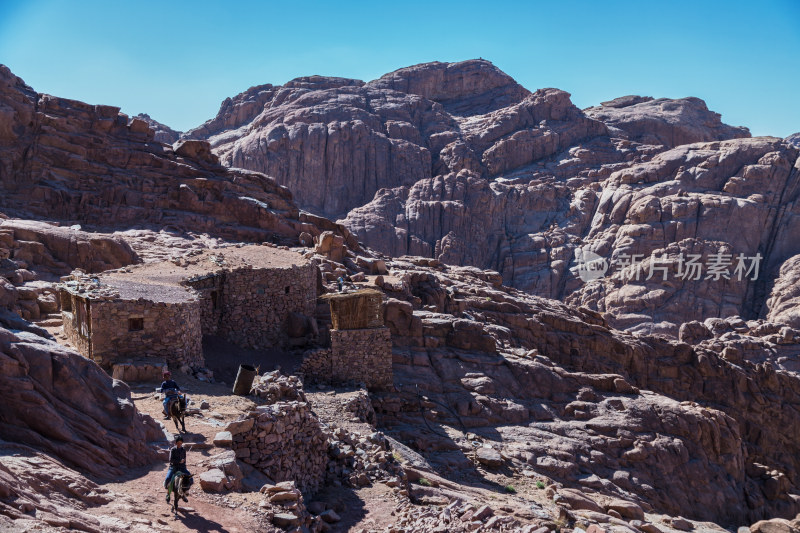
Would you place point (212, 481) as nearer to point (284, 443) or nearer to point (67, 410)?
point (67, 410)

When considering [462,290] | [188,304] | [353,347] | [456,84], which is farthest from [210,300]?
[456,84]

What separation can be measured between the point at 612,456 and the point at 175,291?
52.5ft

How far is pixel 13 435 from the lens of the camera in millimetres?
7859

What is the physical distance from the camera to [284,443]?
11766mm

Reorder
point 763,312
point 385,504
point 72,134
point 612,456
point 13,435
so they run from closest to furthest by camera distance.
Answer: point 13,435 → point 385,504 → point 612,456 → point 72,134 → point 763,312

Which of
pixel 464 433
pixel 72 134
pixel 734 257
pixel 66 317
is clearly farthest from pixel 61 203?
pixel 734 257

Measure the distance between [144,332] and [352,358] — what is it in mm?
6707

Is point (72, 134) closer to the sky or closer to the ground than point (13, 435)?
closer to the sky

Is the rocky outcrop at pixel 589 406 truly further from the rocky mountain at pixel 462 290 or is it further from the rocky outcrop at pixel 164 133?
the rocky outcrop at pixel 164 133

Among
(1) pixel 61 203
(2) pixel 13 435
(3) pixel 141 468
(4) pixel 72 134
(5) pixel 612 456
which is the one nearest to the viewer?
(2) pixel 13 435

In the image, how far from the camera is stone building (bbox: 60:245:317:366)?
1451cm

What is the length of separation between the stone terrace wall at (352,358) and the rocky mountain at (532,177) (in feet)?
150

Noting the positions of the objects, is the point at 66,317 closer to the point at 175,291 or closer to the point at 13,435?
the point at 175,291

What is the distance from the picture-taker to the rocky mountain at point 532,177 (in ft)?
213
